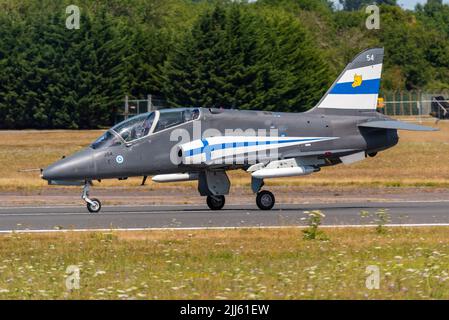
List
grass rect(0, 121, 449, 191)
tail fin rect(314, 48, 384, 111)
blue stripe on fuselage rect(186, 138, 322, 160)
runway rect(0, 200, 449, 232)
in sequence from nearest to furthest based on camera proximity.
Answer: runway rect(0, 200, 449, 232) < blue stripe on fuselage rect(186, 138, 322, 160) < tail fin rect(314, 48, 384, 111) < grass rect(0, 121, 449, 191)

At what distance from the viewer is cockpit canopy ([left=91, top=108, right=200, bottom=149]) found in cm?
2458

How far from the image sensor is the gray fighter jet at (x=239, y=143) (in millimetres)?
24531

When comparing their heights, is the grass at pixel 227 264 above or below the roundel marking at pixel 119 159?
below

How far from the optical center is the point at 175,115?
24984mm

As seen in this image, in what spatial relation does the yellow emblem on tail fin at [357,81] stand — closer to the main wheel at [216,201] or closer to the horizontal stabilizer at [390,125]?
the horizontal stabilizer at [390,125]

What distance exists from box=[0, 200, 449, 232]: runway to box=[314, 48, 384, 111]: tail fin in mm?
2528

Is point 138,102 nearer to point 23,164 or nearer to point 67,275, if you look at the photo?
point 23,164

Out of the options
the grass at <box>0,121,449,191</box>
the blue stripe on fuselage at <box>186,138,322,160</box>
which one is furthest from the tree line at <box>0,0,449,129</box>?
the blue stripe on fuselage at <box>186,138,322,160</box>

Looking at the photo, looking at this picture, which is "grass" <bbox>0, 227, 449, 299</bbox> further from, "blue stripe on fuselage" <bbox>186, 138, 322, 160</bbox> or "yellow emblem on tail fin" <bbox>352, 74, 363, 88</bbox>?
"yellow emblem on tail fin" <bbox>352, 74, 363, 88</bbox>

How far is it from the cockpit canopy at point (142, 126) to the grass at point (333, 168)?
35.8 feet

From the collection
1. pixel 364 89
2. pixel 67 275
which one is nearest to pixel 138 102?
pixel 364 89

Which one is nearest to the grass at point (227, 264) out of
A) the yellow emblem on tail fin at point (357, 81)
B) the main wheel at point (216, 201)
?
the main wheel at point (216, 201)
